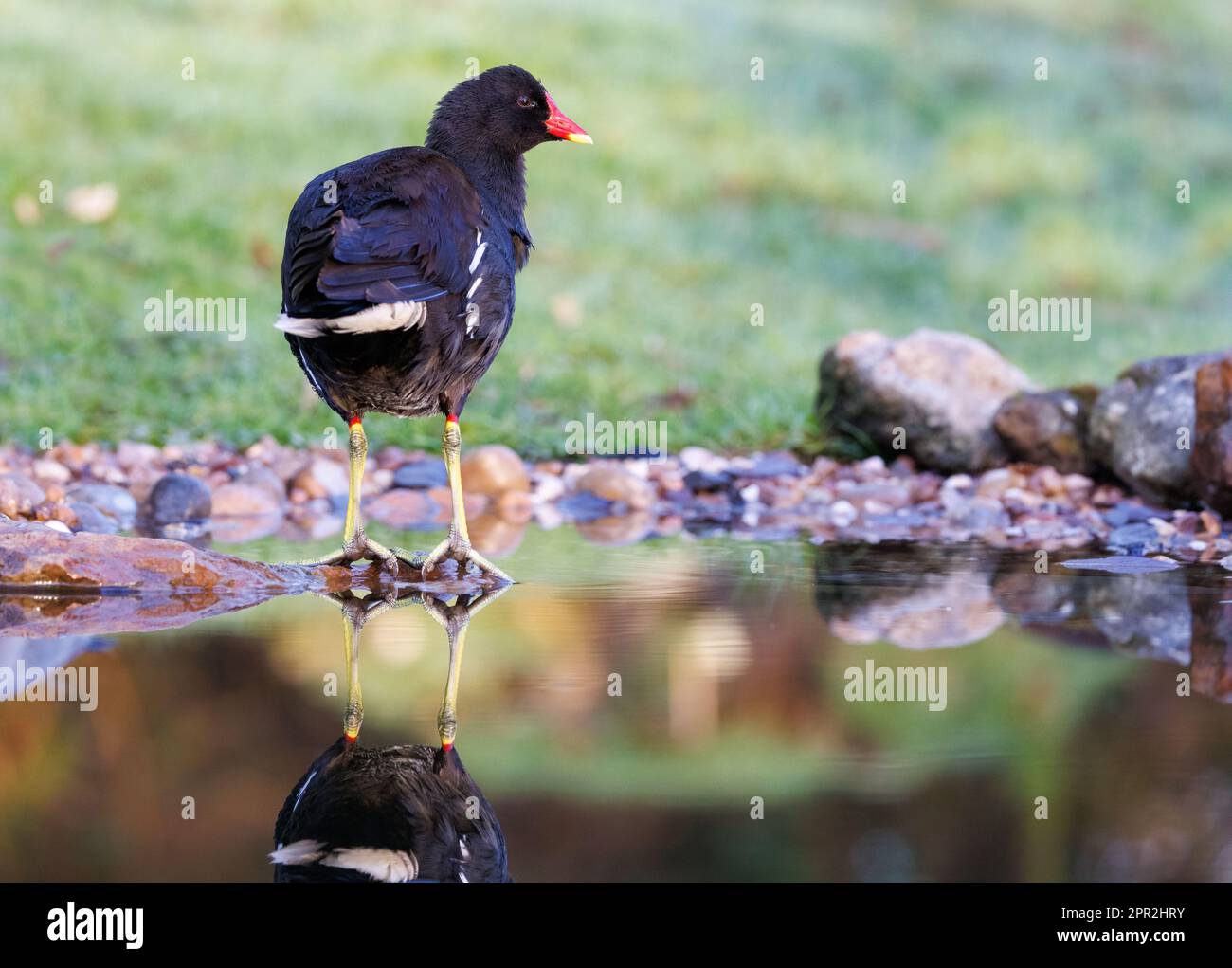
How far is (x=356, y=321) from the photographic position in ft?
13.0

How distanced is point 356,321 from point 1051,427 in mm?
4123

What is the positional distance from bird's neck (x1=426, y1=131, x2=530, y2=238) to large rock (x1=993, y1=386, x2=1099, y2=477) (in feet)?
9.60

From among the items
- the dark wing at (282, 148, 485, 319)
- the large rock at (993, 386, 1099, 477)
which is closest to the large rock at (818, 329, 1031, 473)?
the large rock at (993, 386, 1099, 477)

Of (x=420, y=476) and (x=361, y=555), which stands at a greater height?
(x=420, y=476)

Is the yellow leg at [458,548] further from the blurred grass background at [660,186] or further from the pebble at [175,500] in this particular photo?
the blurred grass background at [660,186]

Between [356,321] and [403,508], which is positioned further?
[403,508]

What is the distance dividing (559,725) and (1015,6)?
13928 mm

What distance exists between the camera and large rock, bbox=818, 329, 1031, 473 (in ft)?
23.9

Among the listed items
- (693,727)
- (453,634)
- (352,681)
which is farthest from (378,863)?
(453,634)

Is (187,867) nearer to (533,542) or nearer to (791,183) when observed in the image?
(533,542)

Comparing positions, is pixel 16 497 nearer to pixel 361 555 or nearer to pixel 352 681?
pixel 361 555

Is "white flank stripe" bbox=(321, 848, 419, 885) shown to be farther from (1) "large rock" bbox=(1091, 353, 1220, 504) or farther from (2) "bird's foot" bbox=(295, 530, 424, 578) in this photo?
(1) "large rock" bbox=(1091, 353, 1220, 504)

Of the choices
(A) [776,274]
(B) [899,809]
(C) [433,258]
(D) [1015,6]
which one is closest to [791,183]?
(A) [776,274]

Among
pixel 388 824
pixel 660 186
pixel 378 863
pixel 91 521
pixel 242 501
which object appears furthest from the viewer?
pixel 660 186
